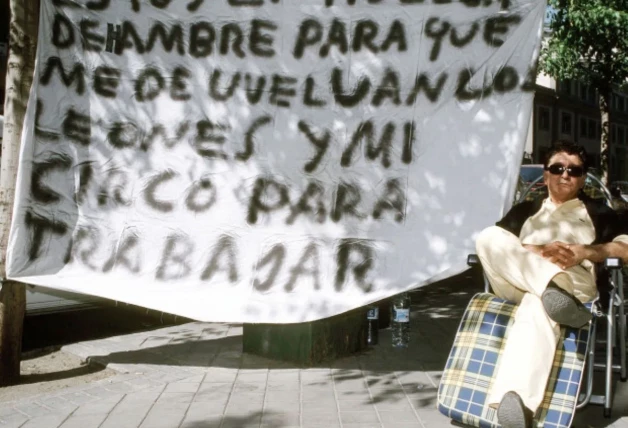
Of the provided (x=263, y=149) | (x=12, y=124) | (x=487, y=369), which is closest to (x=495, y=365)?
(x=487, y=369)

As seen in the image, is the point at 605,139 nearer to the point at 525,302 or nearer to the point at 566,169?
the point at 566,169

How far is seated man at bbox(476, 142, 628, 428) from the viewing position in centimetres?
404

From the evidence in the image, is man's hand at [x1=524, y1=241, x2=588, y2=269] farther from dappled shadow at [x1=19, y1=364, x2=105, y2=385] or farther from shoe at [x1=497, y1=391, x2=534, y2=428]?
dappled shadow at [x1=19, y1=364, x2=105, y2=385]

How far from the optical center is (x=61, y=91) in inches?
219

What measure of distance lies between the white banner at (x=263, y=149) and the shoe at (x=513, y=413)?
51.5 inches

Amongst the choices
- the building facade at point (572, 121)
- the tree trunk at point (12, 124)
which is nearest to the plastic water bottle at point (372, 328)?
the tree trunk at point (12, 124)

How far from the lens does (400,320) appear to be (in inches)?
260

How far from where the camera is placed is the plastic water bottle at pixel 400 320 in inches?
260

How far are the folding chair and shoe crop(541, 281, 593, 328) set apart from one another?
247 mm

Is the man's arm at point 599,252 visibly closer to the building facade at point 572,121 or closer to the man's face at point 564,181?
the man's face at point 564,181

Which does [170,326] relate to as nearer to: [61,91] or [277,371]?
[277,371]

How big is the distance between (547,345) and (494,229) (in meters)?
0.75

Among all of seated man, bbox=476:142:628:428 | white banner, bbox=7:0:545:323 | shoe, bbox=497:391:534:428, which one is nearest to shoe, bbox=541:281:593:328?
seated man, bbox=476:142:628:428

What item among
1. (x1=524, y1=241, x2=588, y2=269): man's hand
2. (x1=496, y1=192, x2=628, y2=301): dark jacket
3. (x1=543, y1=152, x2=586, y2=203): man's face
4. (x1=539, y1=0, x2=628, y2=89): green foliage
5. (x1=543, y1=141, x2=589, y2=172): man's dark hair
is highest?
(x1=539, y1=0, x2=628, y2=89): green foliage
